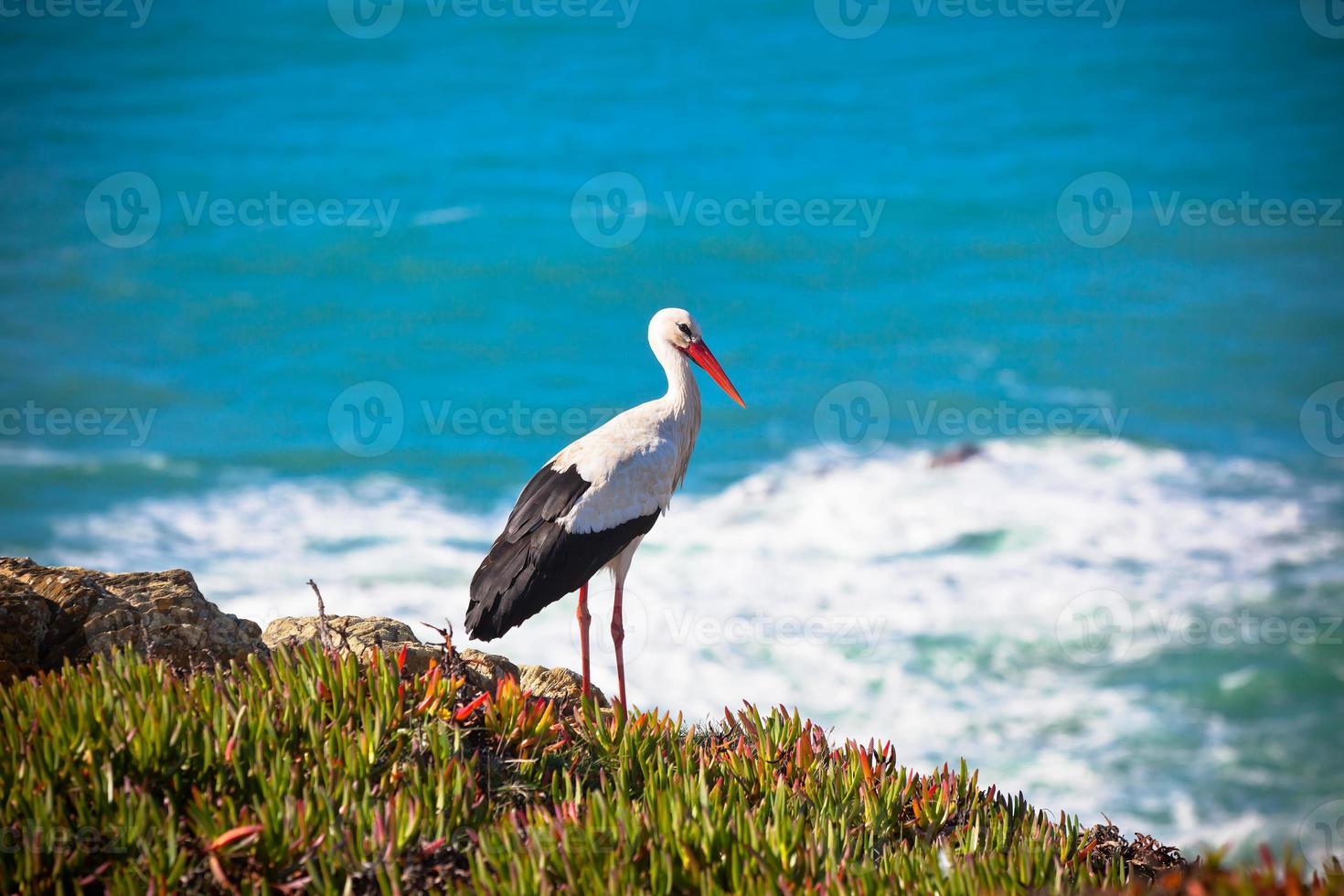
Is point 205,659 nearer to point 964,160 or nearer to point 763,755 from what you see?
point 763,755

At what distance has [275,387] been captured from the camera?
24.6 metres

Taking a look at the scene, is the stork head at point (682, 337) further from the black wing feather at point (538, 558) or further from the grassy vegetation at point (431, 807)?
the grassy vegetation at point (431, 807)

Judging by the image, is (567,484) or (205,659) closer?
(205,659)

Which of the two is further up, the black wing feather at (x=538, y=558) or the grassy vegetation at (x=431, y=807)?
the black wing feather at (x=538, y=558)

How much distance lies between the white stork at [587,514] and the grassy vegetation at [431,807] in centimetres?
107

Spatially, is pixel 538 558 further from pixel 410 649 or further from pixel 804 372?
pixel 804 372

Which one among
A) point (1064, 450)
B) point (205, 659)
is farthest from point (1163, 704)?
point (205, 659)

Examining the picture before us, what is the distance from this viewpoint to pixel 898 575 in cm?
1800

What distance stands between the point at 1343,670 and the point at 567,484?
1366 cm

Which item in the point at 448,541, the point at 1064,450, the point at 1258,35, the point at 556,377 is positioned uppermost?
the point at 1258,35

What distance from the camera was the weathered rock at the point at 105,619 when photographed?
549cm

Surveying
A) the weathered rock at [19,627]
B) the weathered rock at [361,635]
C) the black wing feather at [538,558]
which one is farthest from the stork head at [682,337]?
the weathered rock at [19,627]

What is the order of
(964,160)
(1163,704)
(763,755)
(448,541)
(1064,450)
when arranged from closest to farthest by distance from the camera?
(763,755), (1163,704), (448,541), (1064,450), (964,160)

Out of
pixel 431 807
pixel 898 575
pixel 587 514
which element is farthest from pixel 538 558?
pixel 898 575
